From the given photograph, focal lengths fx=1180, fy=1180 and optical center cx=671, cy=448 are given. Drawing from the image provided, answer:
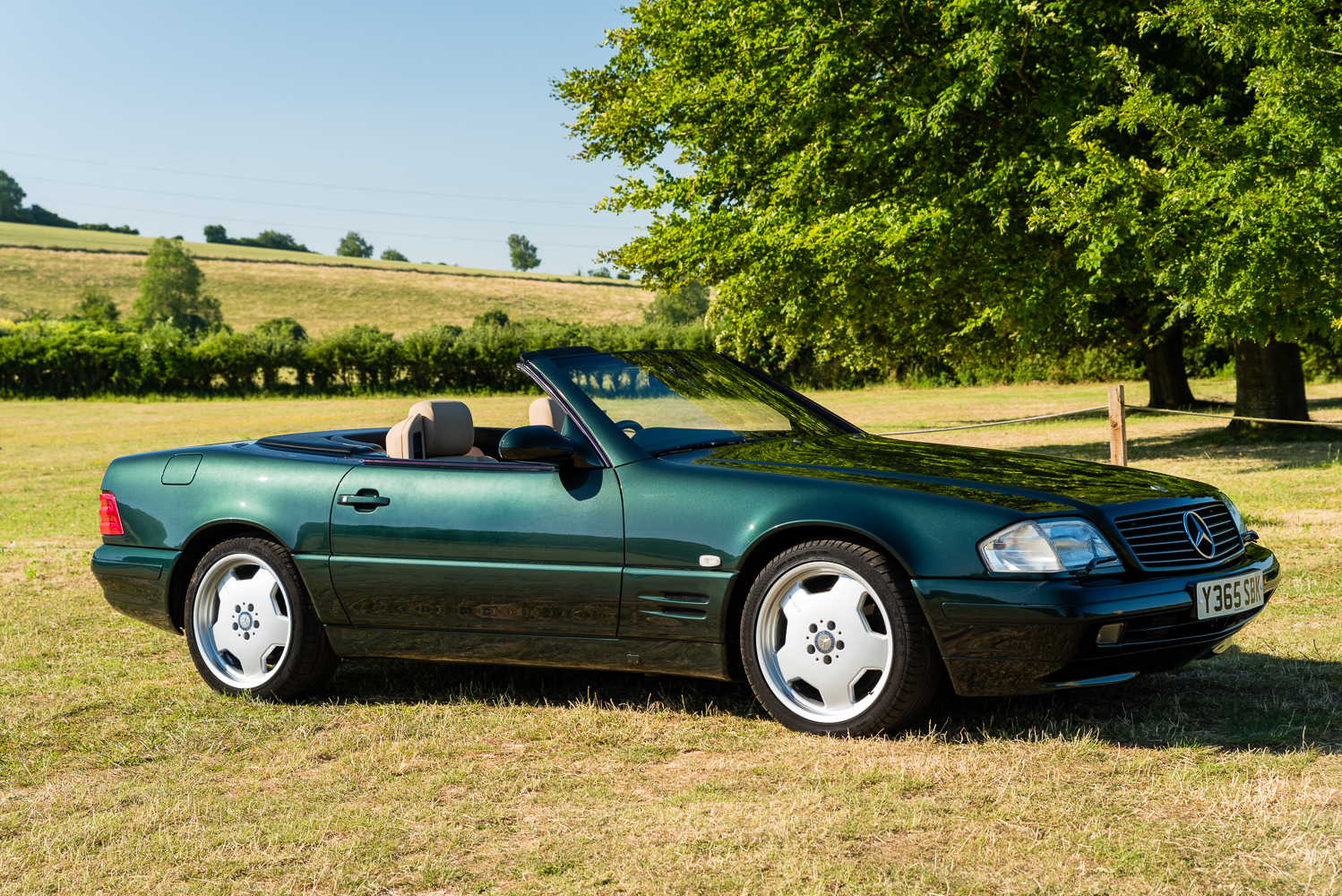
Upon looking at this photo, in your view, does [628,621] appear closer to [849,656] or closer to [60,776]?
[849,656]

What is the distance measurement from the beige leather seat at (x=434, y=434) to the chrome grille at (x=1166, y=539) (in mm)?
2676

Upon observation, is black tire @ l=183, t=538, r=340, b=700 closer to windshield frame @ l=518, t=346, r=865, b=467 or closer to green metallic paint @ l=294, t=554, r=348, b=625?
green metallic paint @ l=294, t=554, r=348, b=625

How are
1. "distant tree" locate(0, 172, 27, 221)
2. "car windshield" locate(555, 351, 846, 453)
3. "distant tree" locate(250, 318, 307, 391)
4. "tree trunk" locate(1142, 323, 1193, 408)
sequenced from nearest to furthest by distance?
"car windshield" locate(555, 351, 846, 453), "tree trunk" locate(1142, 323, 1193, 408), "distant tree" locate(250, 318, 307, 391), "distant tree" locate(0, 172, 27, 221)

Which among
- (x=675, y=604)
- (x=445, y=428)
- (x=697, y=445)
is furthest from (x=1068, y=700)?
(x=445, y=428)

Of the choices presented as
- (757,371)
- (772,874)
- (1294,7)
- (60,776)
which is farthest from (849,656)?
(1294,7)

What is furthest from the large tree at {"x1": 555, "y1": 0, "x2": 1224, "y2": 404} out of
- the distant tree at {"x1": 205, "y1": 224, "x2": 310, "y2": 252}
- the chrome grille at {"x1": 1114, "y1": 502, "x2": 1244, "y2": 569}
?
the distant tree at {"x1": 205, "y1": 224, "x2": 310, "y2": 252}

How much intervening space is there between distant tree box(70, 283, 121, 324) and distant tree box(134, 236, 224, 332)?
2.03 m

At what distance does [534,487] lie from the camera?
4.67 metres

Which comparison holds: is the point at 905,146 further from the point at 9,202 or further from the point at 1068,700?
the point at 9,202

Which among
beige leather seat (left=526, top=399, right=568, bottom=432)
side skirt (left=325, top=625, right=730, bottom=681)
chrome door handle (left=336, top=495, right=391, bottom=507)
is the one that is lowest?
side skirt (left=325, top=625, right=730, bottom=681)

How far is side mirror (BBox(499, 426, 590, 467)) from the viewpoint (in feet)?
14.8

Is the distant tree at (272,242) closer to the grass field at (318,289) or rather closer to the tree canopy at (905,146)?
the grass field at (318,289)

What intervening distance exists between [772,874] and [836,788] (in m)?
0.70

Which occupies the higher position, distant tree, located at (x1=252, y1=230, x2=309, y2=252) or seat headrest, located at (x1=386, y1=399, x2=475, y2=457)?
distant tree, located at (x1=252, y1=230, x2=309, y2=252)
